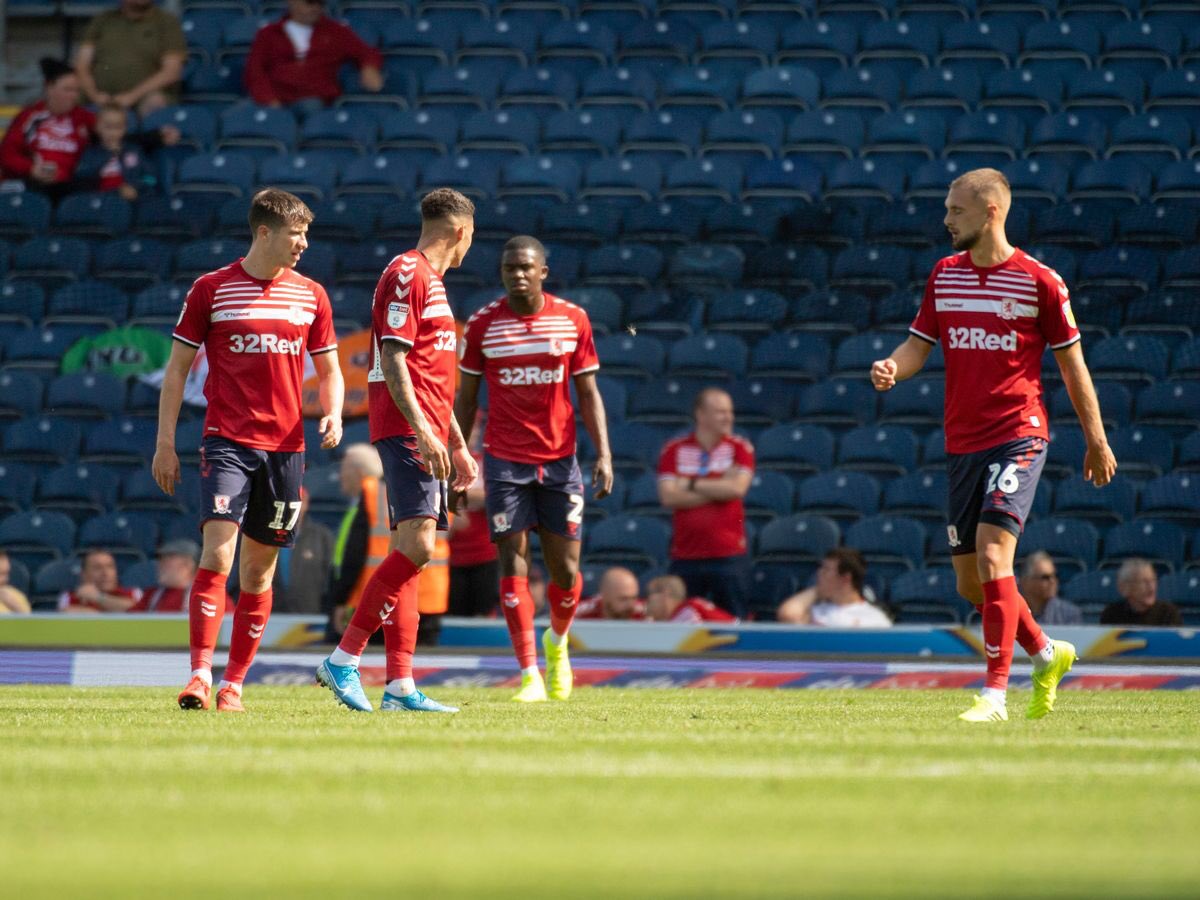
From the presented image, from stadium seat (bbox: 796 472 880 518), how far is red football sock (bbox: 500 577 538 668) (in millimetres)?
4931

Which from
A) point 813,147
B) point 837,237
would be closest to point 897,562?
point 837,237

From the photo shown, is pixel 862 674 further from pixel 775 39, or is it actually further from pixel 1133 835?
pixel 775 39

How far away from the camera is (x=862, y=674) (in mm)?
10320

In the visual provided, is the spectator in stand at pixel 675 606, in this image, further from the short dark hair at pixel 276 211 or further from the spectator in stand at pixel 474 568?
the short dark hair at pixel 276 211

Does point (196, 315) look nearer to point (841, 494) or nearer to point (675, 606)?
point (675, 606)

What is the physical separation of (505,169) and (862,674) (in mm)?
8064

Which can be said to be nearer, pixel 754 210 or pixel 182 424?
pixel 182 424

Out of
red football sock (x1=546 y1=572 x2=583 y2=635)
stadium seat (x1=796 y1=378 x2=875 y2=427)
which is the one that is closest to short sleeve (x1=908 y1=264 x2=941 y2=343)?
red football sock (x1=546 y1=572 x2=583 y2=635)

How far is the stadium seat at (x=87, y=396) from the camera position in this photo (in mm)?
15102

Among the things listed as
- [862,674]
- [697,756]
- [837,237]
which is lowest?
[862,674]

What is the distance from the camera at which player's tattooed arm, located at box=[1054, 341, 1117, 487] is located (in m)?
7.43

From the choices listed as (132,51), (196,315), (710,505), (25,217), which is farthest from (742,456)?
(132,51)

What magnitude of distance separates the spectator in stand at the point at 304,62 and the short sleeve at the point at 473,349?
9614mm

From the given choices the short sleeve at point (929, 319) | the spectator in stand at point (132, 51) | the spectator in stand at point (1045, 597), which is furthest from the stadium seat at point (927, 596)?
the spectator in stand at point (132, 51)
